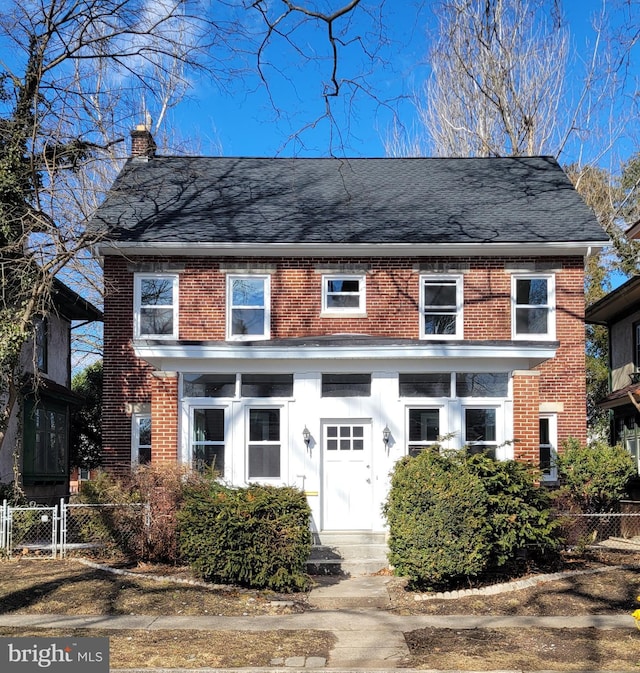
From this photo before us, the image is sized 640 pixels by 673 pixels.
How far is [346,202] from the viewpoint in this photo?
2112 cm

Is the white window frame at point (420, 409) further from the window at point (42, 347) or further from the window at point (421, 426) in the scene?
the window at point (42, 347)

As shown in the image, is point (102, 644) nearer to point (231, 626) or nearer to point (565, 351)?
point (231, 626)

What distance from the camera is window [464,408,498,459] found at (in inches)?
609

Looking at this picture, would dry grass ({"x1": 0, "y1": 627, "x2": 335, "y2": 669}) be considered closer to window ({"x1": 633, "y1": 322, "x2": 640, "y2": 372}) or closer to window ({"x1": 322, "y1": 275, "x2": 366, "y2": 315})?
window ({"x1": 322, "y1": 275, "x2": 366, "y2": 315})

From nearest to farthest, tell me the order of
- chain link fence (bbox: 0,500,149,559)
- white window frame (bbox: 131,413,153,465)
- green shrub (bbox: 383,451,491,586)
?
green shrub (bbox: 383,451,491,586) → chain link fence (bbox: 0,500,149,559) → white window frame (bbox: 131,413,153,465)

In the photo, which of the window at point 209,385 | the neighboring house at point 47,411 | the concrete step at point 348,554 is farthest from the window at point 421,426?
the neighboring house at point 47,411

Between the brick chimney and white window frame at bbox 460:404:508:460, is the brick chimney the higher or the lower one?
the higher one

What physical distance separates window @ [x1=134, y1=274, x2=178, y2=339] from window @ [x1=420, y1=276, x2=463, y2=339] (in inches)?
219

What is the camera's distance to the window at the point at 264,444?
15258 millimetres

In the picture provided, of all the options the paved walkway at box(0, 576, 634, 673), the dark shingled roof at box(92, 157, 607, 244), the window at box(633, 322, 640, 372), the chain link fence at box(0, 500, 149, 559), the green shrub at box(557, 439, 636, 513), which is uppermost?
the dark shingled roof at box(92, 157, 607, 244)

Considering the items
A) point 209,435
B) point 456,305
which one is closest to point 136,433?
point 209,435

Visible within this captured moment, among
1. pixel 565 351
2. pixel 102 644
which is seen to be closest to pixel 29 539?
pixel 102 644

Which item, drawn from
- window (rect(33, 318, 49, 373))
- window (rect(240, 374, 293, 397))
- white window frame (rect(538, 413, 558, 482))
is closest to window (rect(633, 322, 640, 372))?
white window frame (rect(538, 413, 558, 482))

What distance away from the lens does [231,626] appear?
32.0 feet
